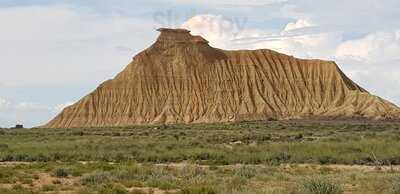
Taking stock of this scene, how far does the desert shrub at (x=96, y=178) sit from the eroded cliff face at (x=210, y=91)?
267 ft

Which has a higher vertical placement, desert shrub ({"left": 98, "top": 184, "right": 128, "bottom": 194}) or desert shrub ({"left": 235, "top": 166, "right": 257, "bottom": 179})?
desert shrub ({"left": 98, "top": 184, "right": 128, "bottom": 194})

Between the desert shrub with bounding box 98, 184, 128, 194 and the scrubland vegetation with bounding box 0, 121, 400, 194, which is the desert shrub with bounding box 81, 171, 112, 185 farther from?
the desert shrub with bounding box 98, 184, 128, 194

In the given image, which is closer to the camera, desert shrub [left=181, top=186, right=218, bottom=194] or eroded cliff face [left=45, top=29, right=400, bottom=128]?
desert shrub [left=181, top=186, right=218, bottom=194]

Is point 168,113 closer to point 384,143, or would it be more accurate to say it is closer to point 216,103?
point 216,103

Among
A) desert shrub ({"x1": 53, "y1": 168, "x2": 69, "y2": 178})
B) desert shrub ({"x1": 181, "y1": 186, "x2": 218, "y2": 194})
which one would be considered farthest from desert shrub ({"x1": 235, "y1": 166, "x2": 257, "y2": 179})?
desert shrub ({"x1": 53, "y1": 168, "x2": 69, "y2": 178})

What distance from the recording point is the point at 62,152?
37625mm

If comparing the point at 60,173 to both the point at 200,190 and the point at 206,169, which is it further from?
the point at 200,190

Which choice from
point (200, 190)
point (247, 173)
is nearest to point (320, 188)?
point (200, 190)

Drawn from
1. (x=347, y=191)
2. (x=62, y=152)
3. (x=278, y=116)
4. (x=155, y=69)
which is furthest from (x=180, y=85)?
(x=347, y=191)

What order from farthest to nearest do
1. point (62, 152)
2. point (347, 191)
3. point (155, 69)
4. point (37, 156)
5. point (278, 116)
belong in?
1. point (155, 69)
2. point (278, 116)
3. point (62, 152)
4. point (37, 156)
5. point (347, 191)

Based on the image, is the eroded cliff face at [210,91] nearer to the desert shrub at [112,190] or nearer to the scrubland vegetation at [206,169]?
the scrubland vegetation at [206,169]

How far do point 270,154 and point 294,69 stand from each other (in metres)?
83.9

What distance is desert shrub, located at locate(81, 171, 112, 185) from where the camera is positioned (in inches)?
821

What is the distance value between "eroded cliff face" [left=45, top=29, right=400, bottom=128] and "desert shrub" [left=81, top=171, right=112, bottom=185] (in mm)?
81496
